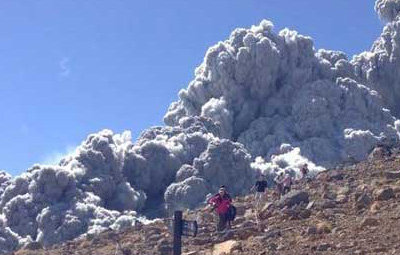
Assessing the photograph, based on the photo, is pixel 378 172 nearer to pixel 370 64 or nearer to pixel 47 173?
pixel 47 173

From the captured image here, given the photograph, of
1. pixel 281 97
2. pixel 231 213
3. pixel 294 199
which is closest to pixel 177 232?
pixel 231 213

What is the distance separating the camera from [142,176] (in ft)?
241

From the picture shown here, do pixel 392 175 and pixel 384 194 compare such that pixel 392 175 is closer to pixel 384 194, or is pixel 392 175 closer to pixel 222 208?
pixel 384 194

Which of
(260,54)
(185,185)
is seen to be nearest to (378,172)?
(185,185)

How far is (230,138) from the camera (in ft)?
291

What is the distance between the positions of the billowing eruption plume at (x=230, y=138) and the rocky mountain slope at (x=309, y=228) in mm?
25297

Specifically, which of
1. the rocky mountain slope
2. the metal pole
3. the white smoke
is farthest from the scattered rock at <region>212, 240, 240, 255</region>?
the white smoke

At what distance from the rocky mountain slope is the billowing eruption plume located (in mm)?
25297

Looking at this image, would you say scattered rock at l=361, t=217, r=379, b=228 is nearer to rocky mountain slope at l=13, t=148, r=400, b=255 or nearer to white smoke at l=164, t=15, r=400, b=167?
rocky mountain slope at l=13, t=148, r=400, b=255

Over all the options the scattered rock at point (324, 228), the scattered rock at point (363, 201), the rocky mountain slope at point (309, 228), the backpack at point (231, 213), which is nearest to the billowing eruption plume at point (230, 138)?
the rocky mountain slope at point (309, 228)

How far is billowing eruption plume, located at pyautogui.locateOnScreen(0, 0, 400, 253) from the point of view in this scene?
209ft

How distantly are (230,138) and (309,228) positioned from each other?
69.8 m

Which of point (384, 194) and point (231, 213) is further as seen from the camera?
point (231, 213)

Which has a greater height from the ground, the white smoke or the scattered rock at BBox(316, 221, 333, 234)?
the white smoke
